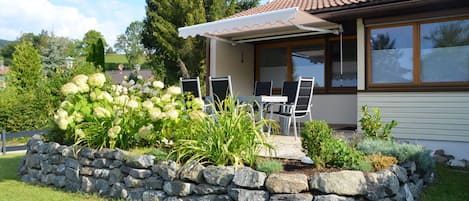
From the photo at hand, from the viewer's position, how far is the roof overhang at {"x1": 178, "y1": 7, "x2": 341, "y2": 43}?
375 inches

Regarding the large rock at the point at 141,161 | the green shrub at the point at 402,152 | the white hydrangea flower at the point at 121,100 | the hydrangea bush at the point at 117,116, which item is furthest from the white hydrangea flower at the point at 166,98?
the green shrub at the point at 402,152

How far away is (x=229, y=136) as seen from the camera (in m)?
5.87

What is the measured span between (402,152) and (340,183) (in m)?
1.96

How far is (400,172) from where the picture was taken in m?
5.52

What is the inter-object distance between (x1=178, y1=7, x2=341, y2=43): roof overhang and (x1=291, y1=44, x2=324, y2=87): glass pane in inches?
30.2

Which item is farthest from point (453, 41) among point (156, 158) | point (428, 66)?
point (156, 158)

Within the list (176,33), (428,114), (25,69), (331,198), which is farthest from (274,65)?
(176,33)

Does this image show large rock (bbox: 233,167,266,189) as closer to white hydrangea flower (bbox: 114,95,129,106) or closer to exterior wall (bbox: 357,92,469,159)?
white hydrangea flower (bbox: 114,95,129,106)

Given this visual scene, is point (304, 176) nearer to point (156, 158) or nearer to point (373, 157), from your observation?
point (373, 157)

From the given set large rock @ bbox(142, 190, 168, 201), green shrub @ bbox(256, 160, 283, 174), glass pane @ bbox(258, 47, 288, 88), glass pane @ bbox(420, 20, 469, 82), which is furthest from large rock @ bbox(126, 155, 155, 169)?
glass pane @ bbox(258, 47, 288, 88)

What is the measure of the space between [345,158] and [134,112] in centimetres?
396

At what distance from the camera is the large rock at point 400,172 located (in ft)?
17.8

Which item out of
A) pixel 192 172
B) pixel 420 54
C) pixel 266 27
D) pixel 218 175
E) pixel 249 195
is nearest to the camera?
pixel 249 195

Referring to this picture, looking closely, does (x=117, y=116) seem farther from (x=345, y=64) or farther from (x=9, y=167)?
(x=345, y=64)
